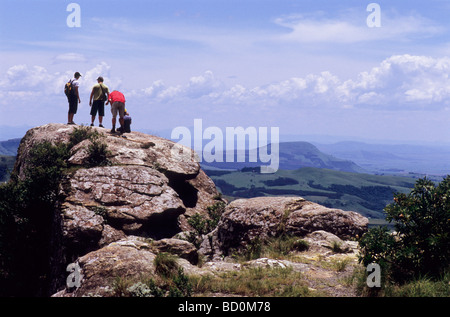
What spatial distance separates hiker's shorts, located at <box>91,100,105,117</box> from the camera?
90.8 feet

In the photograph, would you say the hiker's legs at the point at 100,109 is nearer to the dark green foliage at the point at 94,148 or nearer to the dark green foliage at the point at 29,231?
the dark green foliage at the point at 94,148

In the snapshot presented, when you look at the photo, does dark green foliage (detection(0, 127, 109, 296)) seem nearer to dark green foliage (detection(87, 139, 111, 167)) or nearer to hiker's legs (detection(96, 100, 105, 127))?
dark green foliage (detection(87, 139, 111, 167))

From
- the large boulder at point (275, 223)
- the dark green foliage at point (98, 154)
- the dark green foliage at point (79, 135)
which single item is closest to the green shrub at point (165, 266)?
the large boulder at point (275, 223)

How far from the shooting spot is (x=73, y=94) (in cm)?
2708

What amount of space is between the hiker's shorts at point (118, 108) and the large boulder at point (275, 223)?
40.0 ft

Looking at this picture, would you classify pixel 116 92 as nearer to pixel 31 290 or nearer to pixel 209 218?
pixel 209 218

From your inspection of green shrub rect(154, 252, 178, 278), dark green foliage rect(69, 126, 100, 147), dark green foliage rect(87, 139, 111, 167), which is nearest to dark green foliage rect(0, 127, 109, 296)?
dark green foliage rect(87, 139, 111, 167)

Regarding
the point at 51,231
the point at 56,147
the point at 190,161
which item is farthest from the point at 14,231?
the point at 190,161

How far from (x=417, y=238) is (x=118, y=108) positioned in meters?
21.6

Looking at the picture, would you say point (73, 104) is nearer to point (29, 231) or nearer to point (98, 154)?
point (98, 154)

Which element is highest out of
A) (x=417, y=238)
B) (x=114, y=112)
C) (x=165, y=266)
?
(x=114, y=112)

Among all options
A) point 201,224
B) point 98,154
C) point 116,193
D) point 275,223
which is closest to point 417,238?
point 275,223

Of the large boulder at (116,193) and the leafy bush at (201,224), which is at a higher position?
the large boulder at (116,193)

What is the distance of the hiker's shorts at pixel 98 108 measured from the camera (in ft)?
90.8
